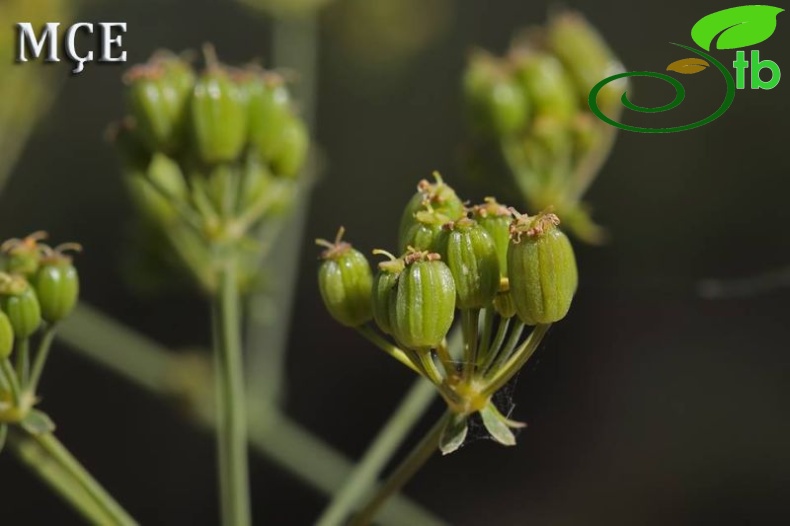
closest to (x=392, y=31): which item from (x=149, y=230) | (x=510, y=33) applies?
(x=510, y=33)

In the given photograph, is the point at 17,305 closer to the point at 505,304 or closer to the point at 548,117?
the point at 505,304

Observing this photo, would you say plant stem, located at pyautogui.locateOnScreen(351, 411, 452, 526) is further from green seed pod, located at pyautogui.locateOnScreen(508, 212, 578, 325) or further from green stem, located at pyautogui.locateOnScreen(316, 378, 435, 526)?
green stem, located at pyautogui.locateOnScreen(316, 378, 435, 526)

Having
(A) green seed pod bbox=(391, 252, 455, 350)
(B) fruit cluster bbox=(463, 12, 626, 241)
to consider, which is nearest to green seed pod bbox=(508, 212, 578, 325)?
(A) green seed pod bbox=(391, 252, 455, 350)

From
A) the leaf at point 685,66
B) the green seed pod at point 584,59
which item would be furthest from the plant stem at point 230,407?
the leaf at point 685,66

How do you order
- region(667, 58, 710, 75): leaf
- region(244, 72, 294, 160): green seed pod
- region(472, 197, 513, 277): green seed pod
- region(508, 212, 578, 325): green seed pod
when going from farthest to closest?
region(667, 58, 710, 75): leaf
region(244, 72, 294, 160): green seed pod
region(472, 197, 513, 277): green seed pod
region(508, 212, 578, 325): green seed pod

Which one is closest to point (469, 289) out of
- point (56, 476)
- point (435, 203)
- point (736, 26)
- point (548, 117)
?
point (435, 203)

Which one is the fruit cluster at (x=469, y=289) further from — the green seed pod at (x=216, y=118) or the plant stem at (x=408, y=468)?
the green seed pod at (x=216, y=118)
